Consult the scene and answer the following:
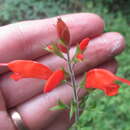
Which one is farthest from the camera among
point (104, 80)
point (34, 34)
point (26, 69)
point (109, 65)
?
point (109, 65)

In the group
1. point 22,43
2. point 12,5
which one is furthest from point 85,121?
point 12,5

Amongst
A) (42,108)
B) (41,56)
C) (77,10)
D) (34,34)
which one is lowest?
(77,10)

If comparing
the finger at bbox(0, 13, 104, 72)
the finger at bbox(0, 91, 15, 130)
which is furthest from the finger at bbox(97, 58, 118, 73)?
the finger at bbox(0, 91, 15, 130)

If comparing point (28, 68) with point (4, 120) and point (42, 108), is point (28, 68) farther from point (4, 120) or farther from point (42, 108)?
point (42, 108)

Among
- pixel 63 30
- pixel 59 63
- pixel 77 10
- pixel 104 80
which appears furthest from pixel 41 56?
pixel 77 10

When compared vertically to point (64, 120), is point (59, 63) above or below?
above

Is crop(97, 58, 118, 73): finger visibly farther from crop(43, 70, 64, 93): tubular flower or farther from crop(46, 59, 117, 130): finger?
crop(43, 70, 64, 93): tubular flower

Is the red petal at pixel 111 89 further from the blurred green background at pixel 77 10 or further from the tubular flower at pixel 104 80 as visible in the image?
the blurred green background at pixel 77 10
